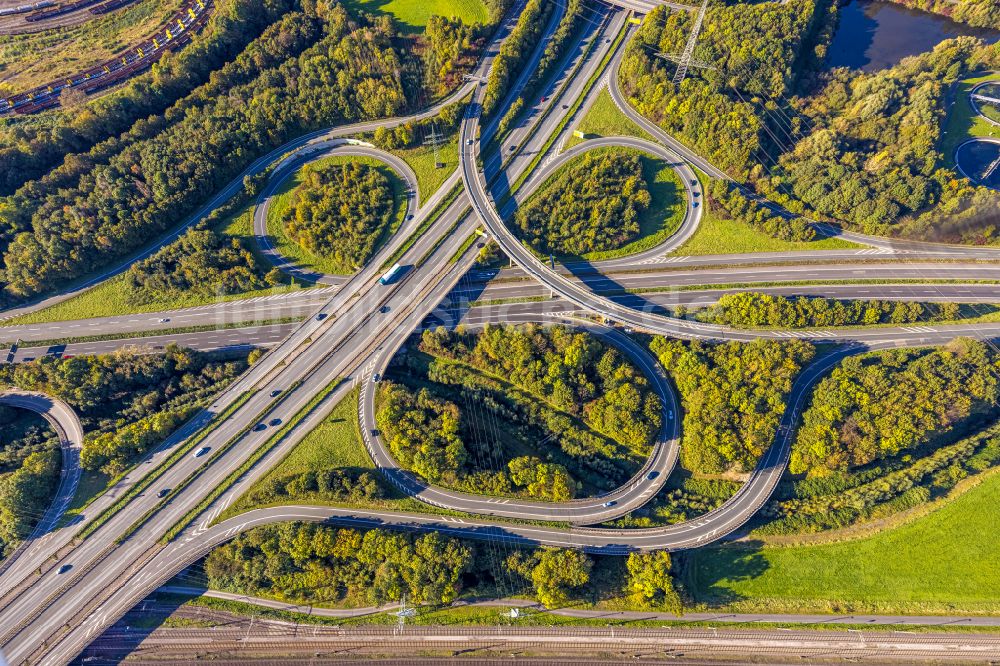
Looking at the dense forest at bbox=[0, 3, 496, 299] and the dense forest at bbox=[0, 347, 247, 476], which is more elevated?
the dense forest at bbox=[0, 3, 496, 299]

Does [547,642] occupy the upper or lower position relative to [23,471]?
lower

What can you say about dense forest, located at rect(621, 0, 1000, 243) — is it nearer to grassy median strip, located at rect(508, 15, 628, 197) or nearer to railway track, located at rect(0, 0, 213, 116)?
grassy median strip, located at rect(508, 15, 628, 197)

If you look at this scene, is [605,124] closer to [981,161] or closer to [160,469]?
[981,161]

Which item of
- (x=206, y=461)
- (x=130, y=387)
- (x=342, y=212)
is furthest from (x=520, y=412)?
(x=130, y=387)

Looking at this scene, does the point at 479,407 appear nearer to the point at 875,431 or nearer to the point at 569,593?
the point at 569,593

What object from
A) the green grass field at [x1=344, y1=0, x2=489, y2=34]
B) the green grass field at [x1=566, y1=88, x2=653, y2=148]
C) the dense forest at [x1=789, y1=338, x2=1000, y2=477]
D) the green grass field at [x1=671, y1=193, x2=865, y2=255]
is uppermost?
the green grass field at [x1=344, y1=0, x2=489, y2=34]

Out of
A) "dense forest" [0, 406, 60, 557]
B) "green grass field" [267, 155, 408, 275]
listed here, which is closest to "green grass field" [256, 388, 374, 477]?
"green grass field" [267, 155, 408, 275]
